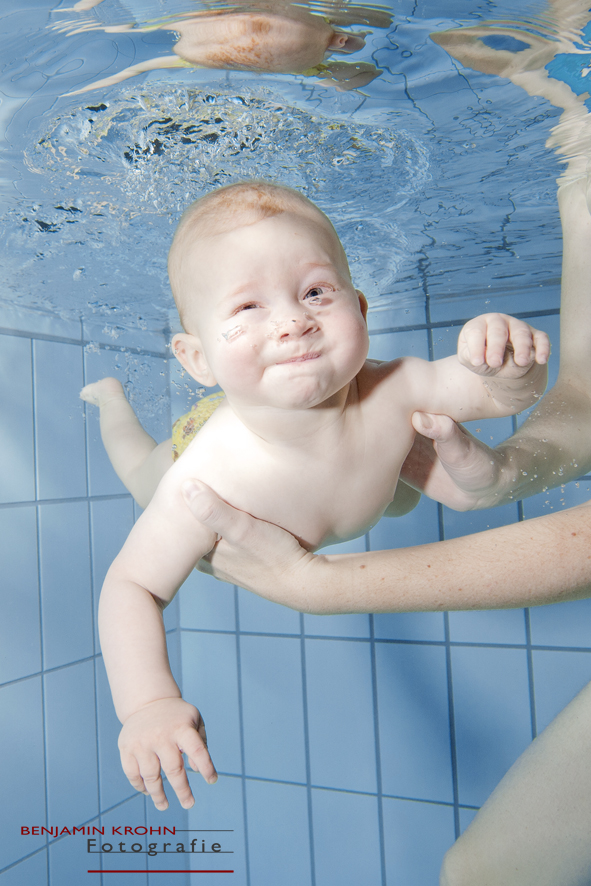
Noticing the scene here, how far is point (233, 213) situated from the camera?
125 centimetres

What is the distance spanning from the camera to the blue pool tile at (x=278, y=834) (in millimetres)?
3582

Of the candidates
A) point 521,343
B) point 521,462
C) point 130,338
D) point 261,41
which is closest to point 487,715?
point 521,462

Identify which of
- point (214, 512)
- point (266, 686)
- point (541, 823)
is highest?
point (214, 512)

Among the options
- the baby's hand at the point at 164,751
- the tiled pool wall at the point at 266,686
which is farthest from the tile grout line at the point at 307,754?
the baby's hand at the point at 164,751

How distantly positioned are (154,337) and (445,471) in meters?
3.12

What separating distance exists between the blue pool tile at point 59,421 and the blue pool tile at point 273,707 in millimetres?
1527

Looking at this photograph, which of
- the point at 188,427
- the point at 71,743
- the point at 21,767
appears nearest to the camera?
the point at 188,427

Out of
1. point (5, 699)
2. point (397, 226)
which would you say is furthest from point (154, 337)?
point (5, 699)

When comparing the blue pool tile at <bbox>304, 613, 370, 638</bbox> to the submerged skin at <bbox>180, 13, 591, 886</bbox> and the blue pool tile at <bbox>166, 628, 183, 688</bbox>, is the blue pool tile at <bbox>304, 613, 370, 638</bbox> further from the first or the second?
the submerged skin at <bbox>180, 13, 591, 886</bbox>

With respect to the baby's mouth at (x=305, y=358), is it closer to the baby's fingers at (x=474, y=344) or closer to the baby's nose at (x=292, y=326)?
the baby's nose at (x=292, y=326)

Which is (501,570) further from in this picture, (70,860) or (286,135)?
(70,860)

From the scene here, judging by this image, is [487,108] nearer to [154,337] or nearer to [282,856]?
[154,337]

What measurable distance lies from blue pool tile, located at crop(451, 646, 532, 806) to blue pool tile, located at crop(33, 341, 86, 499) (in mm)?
2381

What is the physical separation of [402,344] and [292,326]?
8.39ft
